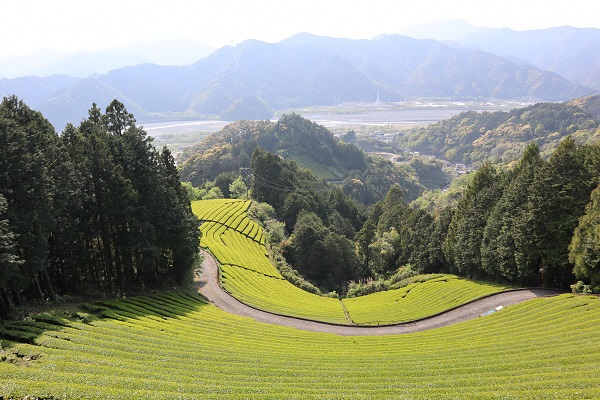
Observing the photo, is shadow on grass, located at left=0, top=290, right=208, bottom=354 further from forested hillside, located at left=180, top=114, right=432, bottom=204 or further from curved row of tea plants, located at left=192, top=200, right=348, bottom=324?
forested hillside, located at left=180, top=114, right=432, bottom=204

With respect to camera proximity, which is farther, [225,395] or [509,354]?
[509,354]

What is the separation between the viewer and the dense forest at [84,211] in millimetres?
24906

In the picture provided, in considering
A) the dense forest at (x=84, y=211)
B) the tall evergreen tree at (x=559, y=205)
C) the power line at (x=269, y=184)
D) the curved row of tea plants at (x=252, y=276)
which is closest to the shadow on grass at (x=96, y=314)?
the dense forest at (x=84, y=211)

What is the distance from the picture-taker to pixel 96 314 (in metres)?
26.6

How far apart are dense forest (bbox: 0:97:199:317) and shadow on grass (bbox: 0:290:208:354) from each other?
2812 millimetres

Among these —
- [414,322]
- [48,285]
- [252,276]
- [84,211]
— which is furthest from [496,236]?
[48,285]

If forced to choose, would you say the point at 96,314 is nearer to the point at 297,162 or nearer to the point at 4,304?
the point at 4,304

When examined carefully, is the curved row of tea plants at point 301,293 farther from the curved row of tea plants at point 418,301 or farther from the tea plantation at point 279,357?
the tea plantation at point 279,357

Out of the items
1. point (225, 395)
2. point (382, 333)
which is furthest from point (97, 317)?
point (382, 333)

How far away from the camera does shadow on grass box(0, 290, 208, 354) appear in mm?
19969

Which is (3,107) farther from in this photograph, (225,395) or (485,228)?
(485,228)

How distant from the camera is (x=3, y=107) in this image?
26.8m

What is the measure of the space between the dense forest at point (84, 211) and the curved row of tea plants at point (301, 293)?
941 cm

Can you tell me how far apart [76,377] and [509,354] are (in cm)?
2327
